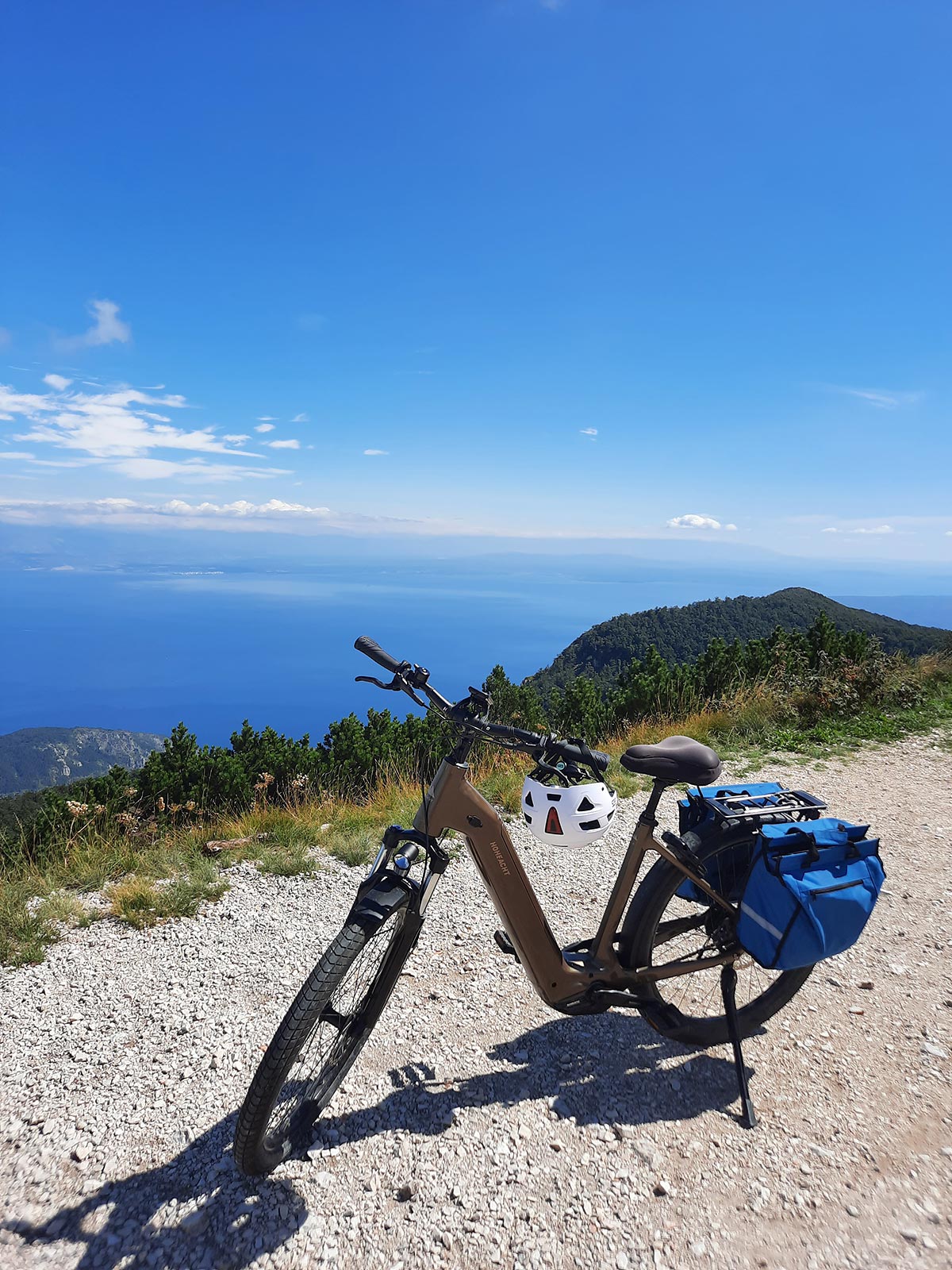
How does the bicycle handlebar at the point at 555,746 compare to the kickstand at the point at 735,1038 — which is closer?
the bicycle handlebar at the point at 555,746

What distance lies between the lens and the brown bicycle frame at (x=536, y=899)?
2.55 m

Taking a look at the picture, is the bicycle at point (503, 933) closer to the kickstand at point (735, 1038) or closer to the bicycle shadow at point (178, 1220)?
the kickstand at point (735, 1038)

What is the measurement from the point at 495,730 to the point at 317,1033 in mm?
1433

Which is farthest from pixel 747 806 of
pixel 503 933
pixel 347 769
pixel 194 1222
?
pixel 347 769

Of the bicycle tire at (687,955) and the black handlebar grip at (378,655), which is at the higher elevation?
the black handlebar grip at (378,655)

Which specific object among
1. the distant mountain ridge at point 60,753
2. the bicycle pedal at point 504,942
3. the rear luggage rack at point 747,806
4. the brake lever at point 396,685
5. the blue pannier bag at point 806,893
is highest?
the brake lever at point 396,685

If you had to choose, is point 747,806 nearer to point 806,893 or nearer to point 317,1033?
point 806,893

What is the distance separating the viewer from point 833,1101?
2.81 meters

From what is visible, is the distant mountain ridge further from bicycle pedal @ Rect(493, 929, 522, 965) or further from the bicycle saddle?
the bicycle saddle

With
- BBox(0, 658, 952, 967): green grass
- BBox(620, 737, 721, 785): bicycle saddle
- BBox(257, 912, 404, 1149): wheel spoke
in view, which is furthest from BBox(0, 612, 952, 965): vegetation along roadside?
BBox(620, 737, 721, 785): bicycle saddle

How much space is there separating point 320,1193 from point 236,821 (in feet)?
13.4

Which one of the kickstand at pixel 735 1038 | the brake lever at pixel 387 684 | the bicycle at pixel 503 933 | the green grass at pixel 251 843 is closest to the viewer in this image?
the bicycle at pixel 503 933

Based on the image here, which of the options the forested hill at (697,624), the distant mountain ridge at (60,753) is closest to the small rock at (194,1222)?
the forested hill at (697,624)

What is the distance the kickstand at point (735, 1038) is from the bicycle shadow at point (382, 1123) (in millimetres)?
130
